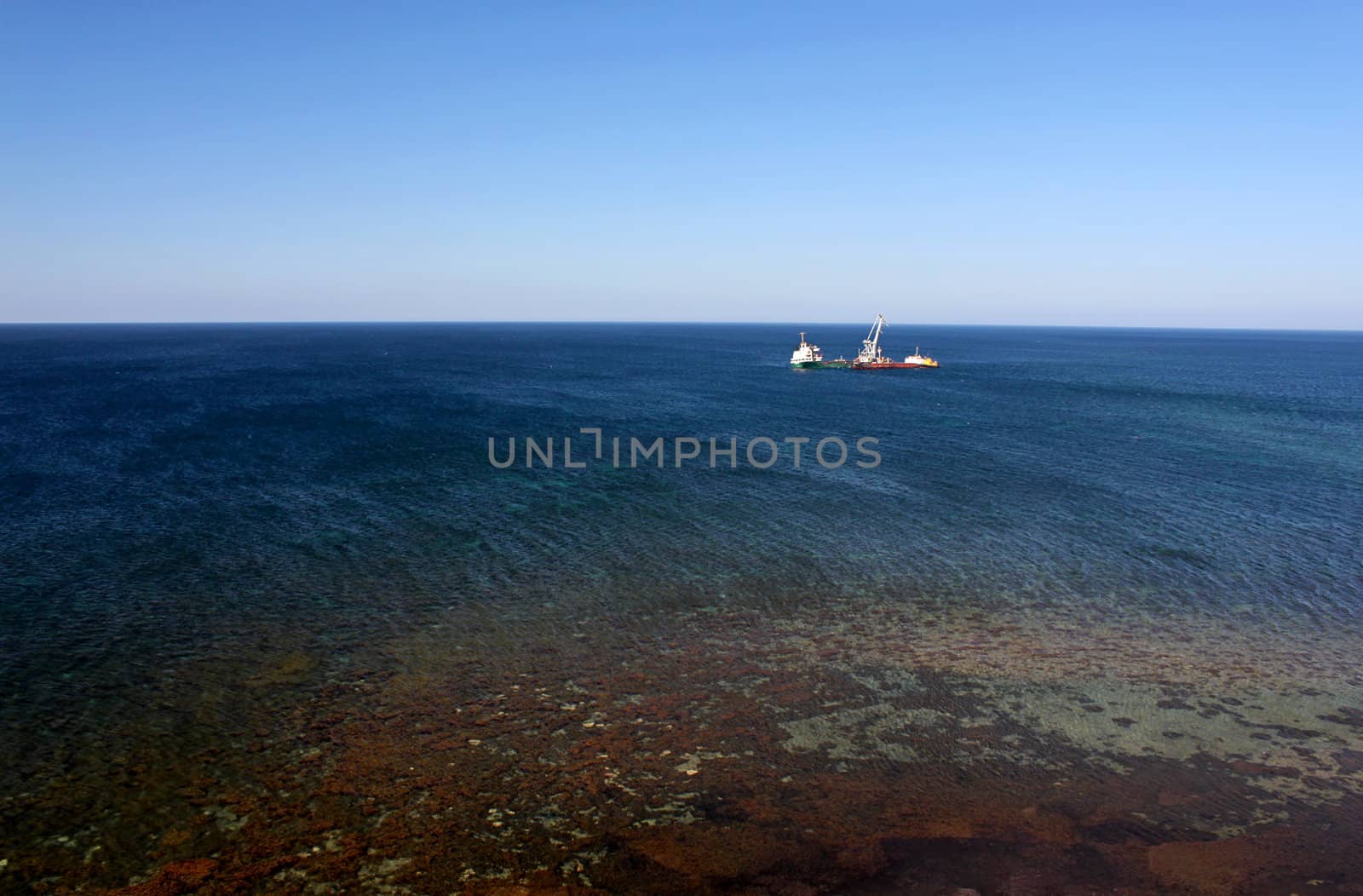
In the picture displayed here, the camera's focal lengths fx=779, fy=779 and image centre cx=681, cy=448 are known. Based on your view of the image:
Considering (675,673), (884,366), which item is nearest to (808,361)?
(884,366)

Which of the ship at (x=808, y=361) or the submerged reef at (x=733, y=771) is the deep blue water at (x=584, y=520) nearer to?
the submerged reef at (x=733, y=771)

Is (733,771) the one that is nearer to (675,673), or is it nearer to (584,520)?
(675,673)

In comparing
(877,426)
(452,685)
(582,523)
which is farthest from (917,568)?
(877,426)

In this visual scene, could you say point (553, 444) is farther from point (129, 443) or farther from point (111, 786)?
point (111, 786)

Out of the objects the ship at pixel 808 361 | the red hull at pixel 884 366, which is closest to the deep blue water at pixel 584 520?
the red hull at pixel 884 366

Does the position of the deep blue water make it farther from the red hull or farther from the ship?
the ship
